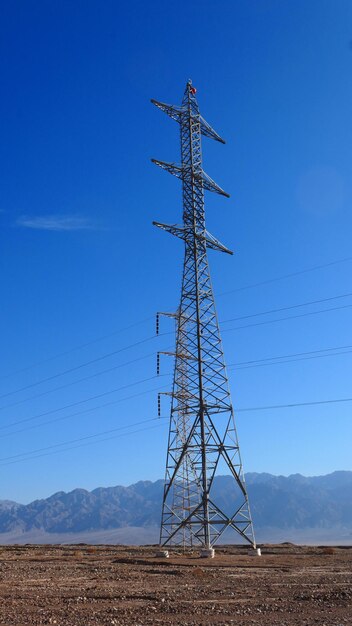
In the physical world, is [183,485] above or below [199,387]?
below

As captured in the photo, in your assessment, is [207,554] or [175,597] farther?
[207,554]

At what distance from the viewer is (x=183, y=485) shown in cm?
6016

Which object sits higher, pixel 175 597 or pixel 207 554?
pixel 175 597

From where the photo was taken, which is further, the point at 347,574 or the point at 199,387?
the point at 199,387

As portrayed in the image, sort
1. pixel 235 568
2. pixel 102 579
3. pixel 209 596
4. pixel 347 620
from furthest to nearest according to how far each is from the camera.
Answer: pixel 235 568 → pixel 102 579 → pixel 209 596 → pixel 347 620

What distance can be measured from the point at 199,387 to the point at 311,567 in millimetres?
16499

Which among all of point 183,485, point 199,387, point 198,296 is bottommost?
point 183,485

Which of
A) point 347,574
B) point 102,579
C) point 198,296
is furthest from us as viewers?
point 198,296

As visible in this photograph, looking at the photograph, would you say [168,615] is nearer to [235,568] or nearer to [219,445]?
[235,568]

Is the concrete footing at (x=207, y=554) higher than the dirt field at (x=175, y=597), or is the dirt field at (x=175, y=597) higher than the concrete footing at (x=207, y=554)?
the dirt field at (x=175, y=597)

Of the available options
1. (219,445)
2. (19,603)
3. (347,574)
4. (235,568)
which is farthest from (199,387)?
(19,603)

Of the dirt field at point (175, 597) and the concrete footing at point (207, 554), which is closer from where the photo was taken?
the dirt field at point (175, 597)

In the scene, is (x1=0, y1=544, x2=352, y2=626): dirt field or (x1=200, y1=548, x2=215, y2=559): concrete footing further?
(x1=200, y1=548, x2=215, y2=559): concrete footing

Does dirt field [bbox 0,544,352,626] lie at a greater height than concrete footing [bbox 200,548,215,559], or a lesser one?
greater
